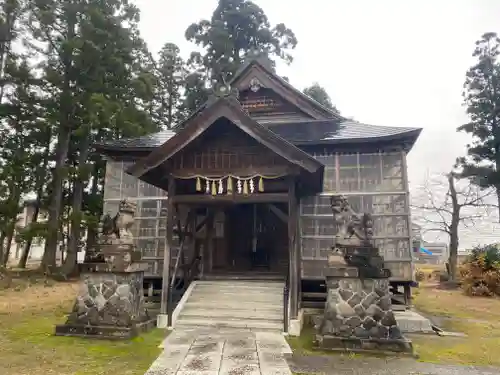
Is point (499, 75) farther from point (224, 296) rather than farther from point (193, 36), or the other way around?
point (224, 296)

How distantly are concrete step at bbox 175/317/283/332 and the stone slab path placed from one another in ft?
0.91

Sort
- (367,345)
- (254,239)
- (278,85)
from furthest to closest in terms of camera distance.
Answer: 1. (278,85)
2. (254,239)
3. (367,345)

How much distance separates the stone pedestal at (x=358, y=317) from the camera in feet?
20.7

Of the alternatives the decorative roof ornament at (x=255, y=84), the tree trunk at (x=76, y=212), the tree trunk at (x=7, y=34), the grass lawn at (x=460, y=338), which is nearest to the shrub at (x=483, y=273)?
the grass lawn at (x=460, y=338)

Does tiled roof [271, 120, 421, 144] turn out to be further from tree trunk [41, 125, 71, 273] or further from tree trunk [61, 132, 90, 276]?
tree trunk [41, 125, 71, 273]

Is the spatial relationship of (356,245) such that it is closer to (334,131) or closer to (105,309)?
(105,309)

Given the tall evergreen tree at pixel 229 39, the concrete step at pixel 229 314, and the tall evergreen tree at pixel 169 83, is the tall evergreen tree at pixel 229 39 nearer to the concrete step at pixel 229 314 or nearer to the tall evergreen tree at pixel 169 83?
the tall evergreen tree at pixel 169 83

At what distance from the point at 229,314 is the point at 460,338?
5.03 metres

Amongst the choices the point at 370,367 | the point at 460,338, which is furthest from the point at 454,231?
the point at 370,367

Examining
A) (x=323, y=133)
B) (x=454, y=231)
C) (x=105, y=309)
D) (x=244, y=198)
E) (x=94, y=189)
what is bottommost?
(x=105, y=309)

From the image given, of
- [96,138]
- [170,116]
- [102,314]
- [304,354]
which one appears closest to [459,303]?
[304,354]

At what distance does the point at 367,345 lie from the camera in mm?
6320

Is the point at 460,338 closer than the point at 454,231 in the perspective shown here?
Yes

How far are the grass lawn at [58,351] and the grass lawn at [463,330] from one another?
4798 mm
